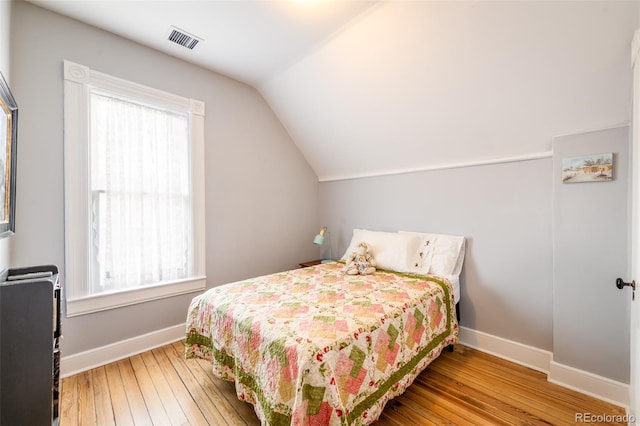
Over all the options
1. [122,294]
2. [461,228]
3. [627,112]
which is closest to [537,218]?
[461,228]

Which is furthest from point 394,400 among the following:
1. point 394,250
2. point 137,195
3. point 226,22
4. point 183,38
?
point 183,38

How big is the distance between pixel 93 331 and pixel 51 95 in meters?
1.88

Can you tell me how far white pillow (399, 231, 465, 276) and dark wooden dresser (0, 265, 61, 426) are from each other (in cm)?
256

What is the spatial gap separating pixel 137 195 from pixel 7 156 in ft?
3.42

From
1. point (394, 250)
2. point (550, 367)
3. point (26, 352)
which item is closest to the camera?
point (26, 352)

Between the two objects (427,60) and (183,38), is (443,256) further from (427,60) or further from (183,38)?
(183,38)

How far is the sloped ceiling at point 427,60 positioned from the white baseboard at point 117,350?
266 cm

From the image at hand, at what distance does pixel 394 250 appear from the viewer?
2729mm

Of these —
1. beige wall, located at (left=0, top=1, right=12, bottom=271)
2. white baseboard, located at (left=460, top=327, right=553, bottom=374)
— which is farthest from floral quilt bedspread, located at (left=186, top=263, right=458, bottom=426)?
beige wall, located at (left=0, top=1, right=12, bottom=271)

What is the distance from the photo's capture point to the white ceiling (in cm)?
198

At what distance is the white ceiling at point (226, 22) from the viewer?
1.98 metres

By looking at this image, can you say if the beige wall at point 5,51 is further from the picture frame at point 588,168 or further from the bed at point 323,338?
Answer: the picture frame at point 588,168

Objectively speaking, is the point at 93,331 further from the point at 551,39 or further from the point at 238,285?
the point at 551,39

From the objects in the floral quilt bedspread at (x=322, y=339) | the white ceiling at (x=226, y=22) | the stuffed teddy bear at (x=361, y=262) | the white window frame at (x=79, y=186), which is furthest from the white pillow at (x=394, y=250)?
the white window frame at (x=79, y=186)
